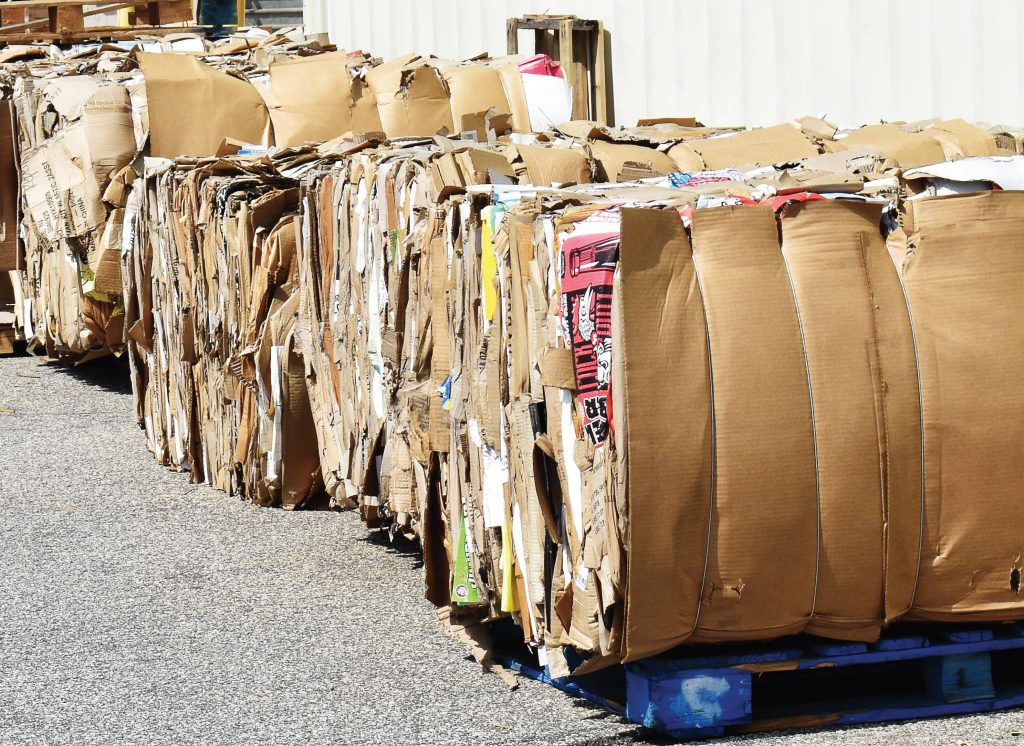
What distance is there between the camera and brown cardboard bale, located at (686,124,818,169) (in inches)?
242

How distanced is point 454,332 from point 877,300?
1312 mm

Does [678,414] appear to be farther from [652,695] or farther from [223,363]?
[223,363]

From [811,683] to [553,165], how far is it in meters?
2.38

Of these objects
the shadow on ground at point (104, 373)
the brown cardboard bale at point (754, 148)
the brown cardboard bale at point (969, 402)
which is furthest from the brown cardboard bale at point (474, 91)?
the brown cardboard bale at point (969, 402)

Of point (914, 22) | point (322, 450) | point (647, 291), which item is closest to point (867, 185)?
point (647, 291)

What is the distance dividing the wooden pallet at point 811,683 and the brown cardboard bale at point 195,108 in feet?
16.3

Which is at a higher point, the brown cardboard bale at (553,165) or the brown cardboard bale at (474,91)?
the brown cardboard bale at (474,91)

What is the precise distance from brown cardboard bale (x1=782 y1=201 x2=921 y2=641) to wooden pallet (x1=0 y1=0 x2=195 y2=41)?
A: 409 inches

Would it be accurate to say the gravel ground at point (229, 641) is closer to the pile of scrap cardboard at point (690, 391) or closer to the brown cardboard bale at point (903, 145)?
the pile of scrap cardboard at point (690, 391)

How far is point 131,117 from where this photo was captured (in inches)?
315

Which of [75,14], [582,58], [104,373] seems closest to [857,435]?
[582,58]

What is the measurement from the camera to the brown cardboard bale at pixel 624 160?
226 inches

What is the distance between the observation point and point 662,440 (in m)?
3.33

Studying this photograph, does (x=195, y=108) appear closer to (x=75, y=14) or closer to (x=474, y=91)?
(x=474, y=91)
